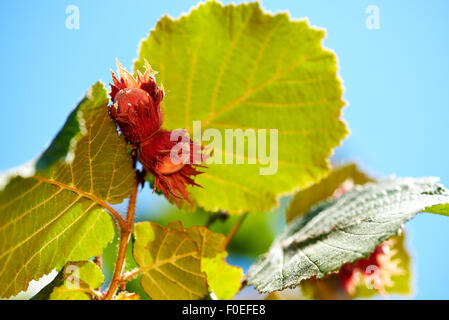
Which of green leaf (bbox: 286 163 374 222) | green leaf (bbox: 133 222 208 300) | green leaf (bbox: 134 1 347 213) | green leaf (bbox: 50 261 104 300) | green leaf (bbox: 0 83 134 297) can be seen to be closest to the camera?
green leaf (bbox: 0 83 134 297)

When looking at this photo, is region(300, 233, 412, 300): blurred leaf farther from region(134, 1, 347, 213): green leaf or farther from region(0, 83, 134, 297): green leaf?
region(0, 83, 134, 297): green leaf

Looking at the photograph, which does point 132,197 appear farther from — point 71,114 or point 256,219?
point 256,219

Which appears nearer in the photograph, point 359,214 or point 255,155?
point 359,214

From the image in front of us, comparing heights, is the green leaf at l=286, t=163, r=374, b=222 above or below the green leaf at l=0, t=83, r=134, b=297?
above

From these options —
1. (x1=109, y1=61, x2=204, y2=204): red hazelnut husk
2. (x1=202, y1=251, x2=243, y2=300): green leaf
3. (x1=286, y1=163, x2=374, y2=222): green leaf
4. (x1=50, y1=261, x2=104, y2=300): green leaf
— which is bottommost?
(x1=50, y1=261, x2=104, y2=300): green leaf

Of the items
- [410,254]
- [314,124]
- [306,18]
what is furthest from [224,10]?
[410,254]

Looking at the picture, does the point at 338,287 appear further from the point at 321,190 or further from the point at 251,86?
the point at 251,86

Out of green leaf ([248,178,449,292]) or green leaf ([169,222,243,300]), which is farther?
green leaf ([169,222,243,300])

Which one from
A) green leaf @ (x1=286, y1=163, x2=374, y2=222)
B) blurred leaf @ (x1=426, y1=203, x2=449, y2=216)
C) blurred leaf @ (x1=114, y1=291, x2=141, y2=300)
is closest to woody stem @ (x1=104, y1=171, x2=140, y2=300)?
blurred leaf @ (x1=114, y1=291, x2=141, y2=300)
